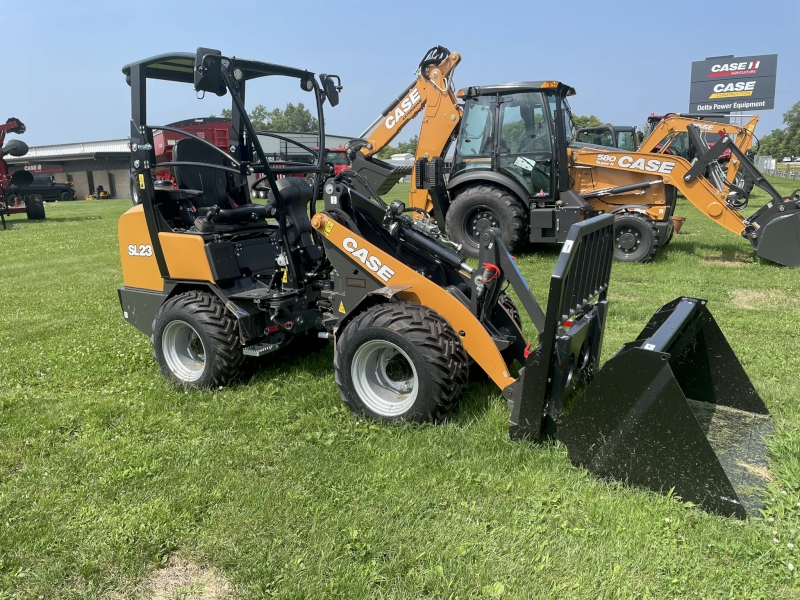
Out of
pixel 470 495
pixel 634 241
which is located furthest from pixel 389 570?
pixel 634 241

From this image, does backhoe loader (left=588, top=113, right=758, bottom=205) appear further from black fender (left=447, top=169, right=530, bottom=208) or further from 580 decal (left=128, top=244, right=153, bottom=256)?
580 decal (left=128, top=244, right=153, bottom=256)

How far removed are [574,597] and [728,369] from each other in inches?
85.6

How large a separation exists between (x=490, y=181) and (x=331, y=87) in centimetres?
510

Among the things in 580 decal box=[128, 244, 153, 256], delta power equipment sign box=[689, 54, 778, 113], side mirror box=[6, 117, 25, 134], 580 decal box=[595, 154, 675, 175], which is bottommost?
580 decal box=[128, 244, 153, 256]

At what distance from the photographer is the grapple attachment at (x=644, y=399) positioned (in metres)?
2.89

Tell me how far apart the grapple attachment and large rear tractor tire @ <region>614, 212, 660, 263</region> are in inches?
223

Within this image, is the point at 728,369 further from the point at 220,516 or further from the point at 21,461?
the point at 21,461

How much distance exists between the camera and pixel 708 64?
153 ft

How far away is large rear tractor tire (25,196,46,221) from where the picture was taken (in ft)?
63.2

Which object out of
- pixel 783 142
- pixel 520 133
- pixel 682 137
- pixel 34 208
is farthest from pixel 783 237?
pixel 783 142

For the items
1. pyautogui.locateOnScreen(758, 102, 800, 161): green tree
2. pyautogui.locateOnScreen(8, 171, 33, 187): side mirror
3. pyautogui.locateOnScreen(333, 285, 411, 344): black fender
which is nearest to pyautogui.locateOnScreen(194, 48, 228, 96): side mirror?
pyautogui.locateOnScreen(333, 285, 411, 344): black fender

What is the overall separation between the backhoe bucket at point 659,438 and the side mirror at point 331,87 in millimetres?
3244

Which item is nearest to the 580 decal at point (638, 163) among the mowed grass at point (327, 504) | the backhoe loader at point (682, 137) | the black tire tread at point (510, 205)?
the backhoe loader at point (682, 137)

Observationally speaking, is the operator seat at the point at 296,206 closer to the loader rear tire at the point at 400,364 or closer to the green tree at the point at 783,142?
the loader rear tire at the point at 400,364
